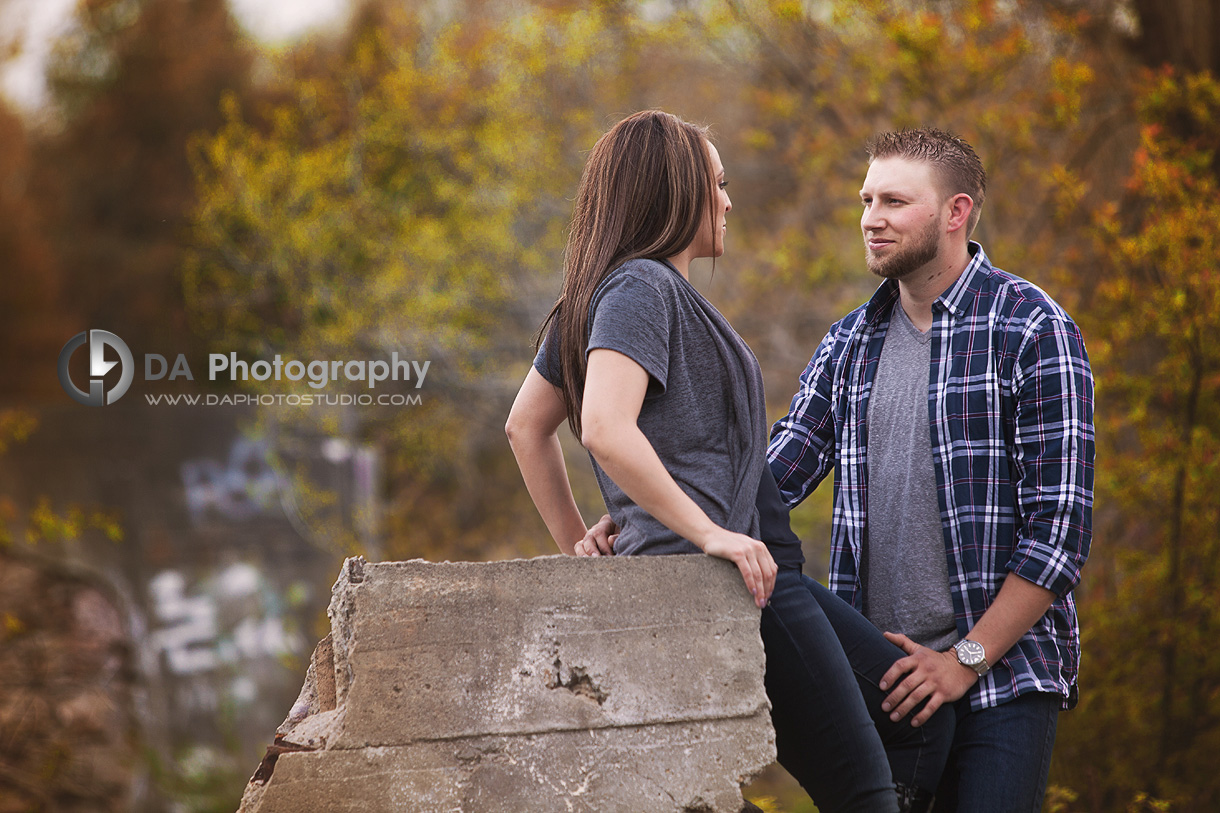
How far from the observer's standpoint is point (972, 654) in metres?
2.39

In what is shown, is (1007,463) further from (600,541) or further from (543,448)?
(543,448)

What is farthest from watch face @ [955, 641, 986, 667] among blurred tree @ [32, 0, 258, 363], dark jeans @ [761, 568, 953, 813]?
blurred tree @ [32, 0, 258, 363]

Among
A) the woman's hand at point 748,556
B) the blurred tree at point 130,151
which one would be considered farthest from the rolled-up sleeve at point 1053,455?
the blurred tree at point 130,151

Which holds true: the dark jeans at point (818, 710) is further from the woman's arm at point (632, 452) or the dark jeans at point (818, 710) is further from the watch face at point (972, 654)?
the watch face at point (972, 654)

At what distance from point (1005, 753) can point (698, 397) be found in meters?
1.14

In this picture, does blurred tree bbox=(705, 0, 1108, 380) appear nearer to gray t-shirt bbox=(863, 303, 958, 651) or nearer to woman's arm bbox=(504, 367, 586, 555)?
gray t-shirt bbox=(863, 303, 958, 651)

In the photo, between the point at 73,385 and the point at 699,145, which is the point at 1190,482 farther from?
the point at 73,385

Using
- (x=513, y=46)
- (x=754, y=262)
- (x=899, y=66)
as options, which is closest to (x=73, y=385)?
(x=513, y=46)

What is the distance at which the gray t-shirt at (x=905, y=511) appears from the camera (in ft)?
8.36

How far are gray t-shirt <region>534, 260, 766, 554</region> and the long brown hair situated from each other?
0.07 metres

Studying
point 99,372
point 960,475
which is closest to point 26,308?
point 99,372

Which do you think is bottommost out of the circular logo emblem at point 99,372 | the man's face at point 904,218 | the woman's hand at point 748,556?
the woman's hand at point 748,556

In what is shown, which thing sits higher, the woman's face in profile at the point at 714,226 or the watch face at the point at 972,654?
the woman's face in profile at the point at 714,226

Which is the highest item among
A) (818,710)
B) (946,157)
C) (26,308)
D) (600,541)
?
(26,308)
